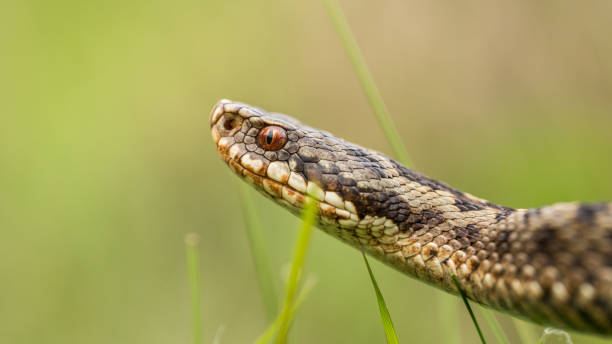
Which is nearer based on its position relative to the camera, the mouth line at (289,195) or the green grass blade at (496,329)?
the green grass blade at (496,329)

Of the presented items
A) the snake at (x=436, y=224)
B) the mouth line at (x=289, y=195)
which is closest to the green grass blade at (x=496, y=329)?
the snake at (x=436, y=224)

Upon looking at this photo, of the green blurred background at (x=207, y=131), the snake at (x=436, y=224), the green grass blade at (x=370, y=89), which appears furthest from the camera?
the green blurred background at (x=207, y=131)

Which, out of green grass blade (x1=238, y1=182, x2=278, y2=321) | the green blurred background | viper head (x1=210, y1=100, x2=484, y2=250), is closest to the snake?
viper head (x1=210, y1=100, x2=484, y2=250)

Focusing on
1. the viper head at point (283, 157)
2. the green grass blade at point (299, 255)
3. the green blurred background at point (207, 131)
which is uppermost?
the green grass blade at point (299, 255)

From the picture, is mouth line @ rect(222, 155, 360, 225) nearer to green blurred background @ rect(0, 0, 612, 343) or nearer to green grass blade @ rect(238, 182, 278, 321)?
green grass blade @ rect(238, 182, 278, 321)

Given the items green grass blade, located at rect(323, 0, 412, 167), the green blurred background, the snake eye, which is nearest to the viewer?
green grass blade, located at rect(323, 0, 412, 167)

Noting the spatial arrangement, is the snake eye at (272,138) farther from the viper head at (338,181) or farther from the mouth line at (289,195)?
the mouth line at (289,195)

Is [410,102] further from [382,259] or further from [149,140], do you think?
[382,259]
